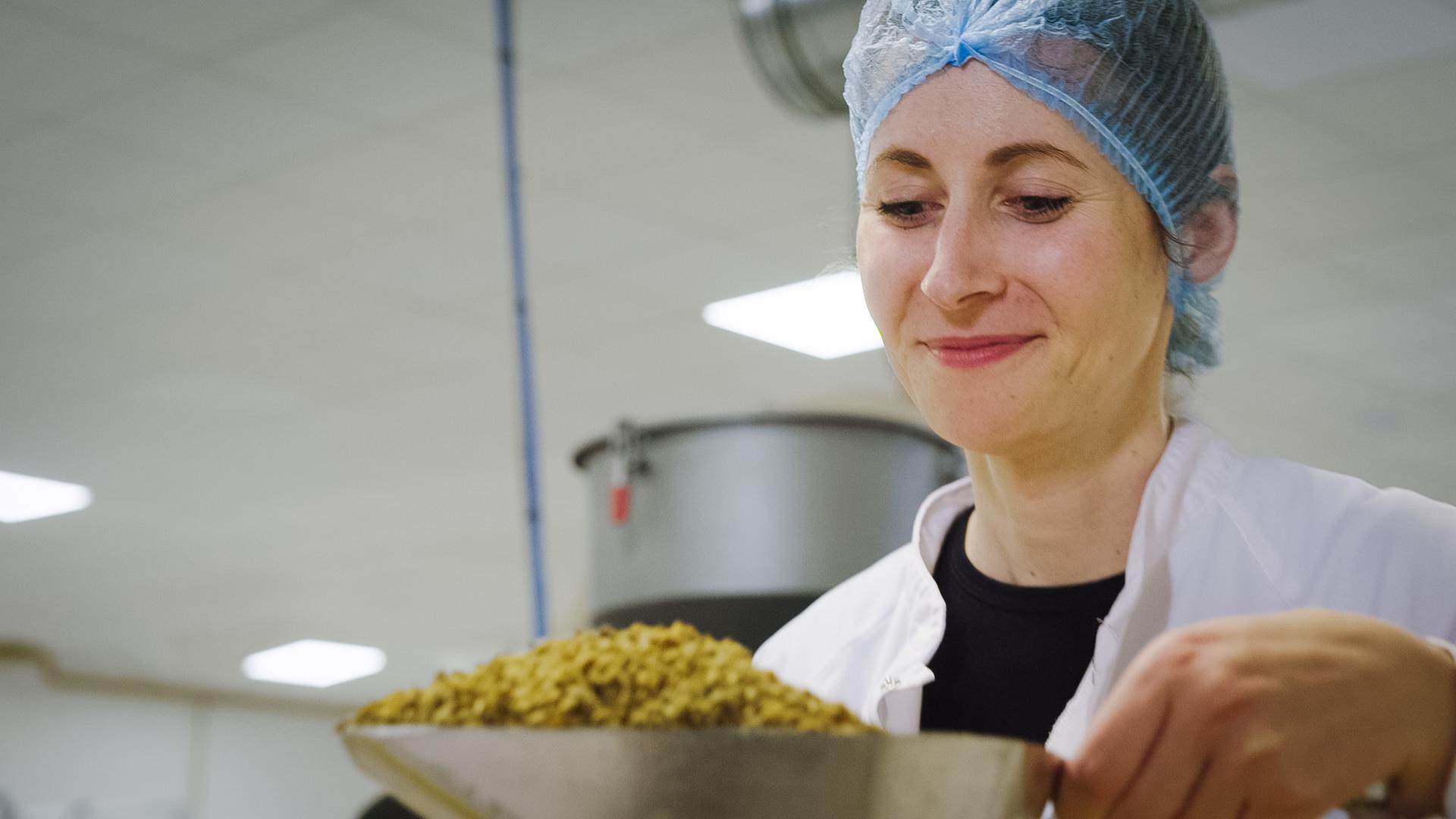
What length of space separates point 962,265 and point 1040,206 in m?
0.07

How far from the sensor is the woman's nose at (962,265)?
83 centimetres

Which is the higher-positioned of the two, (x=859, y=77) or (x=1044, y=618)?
(x=859, y=77)

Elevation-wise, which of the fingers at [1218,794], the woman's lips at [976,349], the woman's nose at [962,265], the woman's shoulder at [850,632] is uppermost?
the woman's nose at [962,265]

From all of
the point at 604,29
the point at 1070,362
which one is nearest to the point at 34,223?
the point at 604,29

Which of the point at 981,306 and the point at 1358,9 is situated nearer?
the point at 981,306

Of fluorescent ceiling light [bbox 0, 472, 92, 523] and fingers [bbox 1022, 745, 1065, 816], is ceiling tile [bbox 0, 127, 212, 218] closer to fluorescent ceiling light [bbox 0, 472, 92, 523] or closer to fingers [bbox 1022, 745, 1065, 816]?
fluorescent ceiling light [bbox 0, 472, 92, 523]

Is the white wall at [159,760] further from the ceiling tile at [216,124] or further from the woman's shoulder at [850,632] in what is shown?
the woman's shoulder at [850,632]

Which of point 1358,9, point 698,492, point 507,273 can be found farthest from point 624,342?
point 698,492

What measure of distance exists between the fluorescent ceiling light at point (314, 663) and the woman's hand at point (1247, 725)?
9813 millimetres

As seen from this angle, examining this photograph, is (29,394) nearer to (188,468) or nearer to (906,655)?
(188,468)

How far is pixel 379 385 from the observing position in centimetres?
482

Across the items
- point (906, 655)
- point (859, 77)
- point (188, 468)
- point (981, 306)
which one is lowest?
point (906, 655)

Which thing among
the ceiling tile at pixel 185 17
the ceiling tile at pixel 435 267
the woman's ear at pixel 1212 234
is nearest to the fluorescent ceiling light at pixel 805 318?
the ceiling tile at pixel 435 267

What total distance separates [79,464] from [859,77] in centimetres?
526
